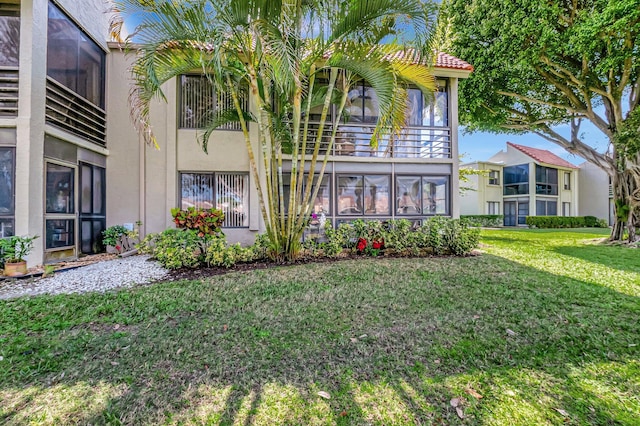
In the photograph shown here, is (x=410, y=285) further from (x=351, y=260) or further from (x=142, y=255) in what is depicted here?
(x=142, y=255)

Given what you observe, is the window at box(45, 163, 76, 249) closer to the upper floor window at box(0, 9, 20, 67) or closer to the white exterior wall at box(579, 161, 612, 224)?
the upper floor window at box(0, 9, 20, 67)

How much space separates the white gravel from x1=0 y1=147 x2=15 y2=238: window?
1337mm

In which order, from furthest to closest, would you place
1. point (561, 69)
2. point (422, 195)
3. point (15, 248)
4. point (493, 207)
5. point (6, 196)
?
point (493, 207) → point (561, 69) → point (422, 195) → point (6, 196) → point (15, 248)

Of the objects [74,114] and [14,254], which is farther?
[74,114]

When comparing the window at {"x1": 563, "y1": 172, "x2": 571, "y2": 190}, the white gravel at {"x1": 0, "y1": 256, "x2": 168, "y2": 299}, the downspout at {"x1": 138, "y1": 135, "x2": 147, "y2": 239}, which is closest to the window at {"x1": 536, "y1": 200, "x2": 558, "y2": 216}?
the window at {"x1": 563, "y1": 172, "x2": 571, "y2": 190}

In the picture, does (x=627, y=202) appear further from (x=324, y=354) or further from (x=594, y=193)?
(x=594, y=193)

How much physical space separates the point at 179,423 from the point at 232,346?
1.09m

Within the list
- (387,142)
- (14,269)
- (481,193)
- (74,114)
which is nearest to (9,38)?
(74,114)

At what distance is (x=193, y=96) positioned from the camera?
9242mm

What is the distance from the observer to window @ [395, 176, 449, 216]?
10.2 meters

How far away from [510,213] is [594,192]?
852 centimetres

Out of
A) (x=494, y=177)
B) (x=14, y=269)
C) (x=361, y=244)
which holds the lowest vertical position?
(x=14, y=269)

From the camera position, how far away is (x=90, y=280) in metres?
5.59

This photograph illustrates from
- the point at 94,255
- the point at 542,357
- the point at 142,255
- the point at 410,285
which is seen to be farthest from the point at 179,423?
the point at 94,255
